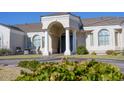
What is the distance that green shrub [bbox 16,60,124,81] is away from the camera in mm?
6664

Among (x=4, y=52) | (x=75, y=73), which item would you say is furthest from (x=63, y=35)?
(x=4, y=52)

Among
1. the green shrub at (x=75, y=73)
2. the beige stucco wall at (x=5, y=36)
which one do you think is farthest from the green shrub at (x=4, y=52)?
the green shrub at (x=75, y=73)

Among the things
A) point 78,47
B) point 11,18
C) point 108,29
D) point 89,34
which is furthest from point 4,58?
point 108,29

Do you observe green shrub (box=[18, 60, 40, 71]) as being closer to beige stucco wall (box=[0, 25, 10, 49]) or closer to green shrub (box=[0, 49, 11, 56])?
green shrub (box=[0, 49, 11, 56])

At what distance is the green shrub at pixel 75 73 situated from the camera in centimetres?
666

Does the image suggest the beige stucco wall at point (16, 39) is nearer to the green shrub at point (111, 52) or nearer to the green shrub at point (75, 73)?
the green shrub at point (75, 73)

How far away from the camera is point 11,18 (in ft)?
27.2

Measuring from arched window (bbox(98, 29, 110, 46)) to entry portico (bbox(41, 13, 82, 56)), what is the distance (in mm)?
993

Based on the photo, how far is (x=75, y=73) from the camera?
6996 millimetres

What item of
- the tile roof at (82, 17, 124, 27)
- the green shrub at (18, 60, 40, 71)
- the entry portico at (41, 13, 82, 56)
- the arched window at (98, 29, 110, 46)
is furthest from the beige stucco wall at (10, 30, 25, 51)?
the arched window at (98, 29, 110, 46)

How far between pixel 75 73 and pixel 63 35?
209 cm

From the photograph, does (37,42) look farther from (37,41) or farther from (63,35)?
(63,35)
